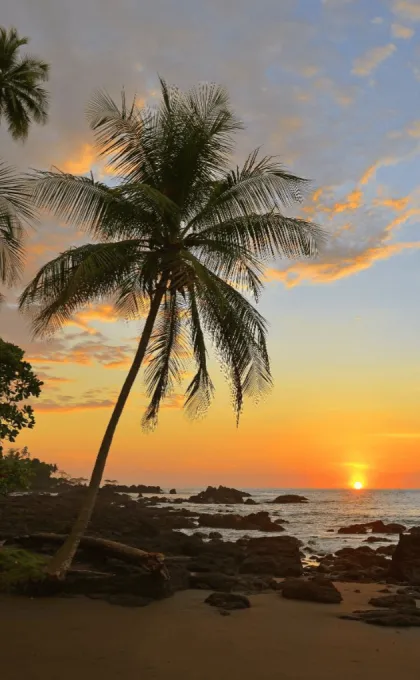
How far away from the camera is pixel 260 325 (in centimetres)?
1305

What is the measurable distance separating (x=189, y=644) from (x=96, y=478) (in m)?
4.35

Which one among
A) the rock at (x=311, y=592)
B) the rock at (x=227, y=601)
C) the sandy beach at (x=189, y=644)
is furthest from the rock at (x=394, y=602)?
the rock at (x=227, y=601)

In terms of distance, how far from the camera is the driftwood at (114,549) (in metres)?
11.9

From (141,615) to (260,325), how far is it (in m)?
6.44

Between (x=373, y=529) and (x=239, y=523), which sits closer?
(x=239, y=523)

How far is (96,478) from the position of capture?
39.4 feet

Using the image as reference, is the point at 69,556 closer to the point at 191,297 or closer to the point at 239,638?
the point at 239,638

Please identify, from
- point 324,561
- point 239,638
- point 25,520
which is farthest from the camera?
point 25,520

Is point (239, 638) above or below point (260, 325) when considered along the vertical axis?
below

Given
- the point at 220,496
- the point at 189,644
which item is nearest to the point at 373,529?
the point at 189,644

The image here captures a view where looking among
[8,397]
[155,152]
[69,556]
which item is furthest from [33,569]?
[155,152]

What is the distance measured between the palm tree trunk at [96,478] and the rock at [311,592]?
16.1 feet

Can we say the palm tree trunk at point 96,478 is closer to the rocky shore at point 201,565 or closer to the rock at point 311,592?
the rocky shore at point 201,565

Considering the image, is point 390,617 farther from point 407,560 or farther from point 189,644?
point 407,560
